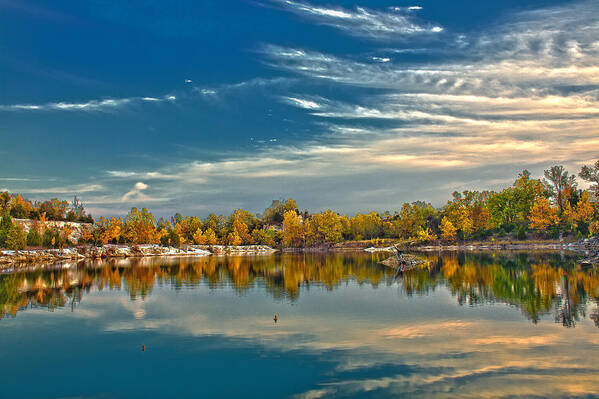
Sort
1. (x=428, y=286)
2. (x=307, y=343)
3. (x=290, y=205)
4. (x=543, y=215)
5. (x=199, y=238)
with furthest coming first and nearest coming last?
(x=290, y=205), (x=199, y=238), (x=543, y=215), (x=428, y=286), (x=307, y=343)

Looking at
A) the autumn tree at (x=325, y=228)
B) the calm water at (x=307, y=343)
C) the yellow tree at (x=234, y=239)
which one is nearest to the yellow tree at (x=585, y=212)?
the autumn tree at (x=325, y=228)

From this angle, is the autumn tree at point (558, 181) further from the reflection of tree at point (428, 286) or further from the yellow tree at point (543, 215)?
the reflection of tree at point (428, 286)

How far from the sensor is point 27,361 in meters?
15.0

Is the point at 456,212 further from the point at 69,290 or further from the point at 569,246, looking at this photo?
the point at 69,290

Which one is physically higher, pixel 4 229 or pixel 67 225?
pixel 67 225

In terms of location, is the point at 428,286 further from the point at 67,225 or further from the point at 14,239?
the point at 67,225

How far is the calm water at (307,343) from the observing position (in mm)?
12070

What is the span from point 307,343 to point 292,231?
422 feet

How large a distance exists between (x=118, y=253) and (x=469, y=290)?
8809 centimetres

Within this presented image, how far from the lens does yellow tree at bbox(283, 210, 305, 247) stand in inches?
5684

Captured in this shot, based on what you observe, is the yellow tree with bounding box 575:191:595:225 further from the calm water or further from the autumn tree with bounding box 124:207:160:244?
the autumn tree with bounding box 124:207:160:244

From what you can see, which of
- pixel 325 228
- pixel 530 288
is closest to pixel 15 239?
pixel 530 288

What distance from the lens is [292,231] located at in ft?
476

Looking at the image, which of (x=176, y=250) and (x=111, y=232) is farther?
(x=176, y=250)
